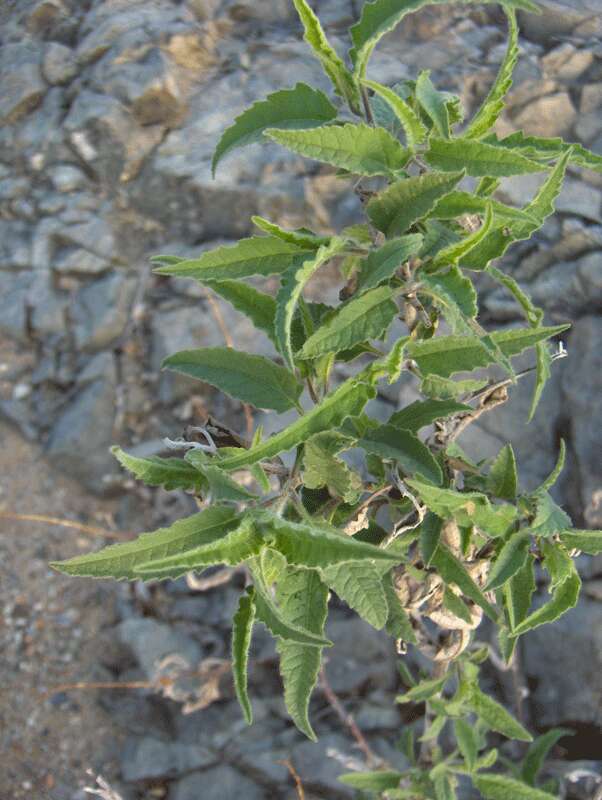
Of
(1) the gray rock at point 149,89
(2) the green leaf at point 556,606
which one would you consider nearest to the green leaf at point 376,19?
(2) the green leaf at point 556,606

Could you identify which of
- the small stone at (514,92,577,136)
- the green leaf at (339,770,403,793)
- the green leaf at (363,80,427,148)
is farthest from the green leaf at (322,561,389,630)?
the small stone at (514,92,577,136)

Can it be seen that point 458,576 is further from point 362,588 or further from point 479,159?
point 479,159

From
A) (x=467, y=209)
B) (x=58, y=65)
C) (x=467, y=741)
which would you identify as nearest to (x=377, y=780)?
(x=467, y=741)

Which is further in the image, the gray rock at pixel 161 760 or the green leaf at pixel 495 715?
the gray rock at pixel 161 760

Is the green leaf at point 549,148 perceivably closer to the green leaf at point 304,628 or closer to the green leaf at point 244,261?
the green leaf at point 244,261

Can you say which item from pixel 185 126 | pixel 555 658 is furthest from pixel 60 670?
pixel 185 126

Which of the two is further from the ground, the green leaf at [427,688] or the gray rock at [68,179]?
the gray rock at [68,179]

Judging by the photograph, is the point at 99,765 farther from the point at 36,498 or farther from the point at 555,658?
the point at 555,658
